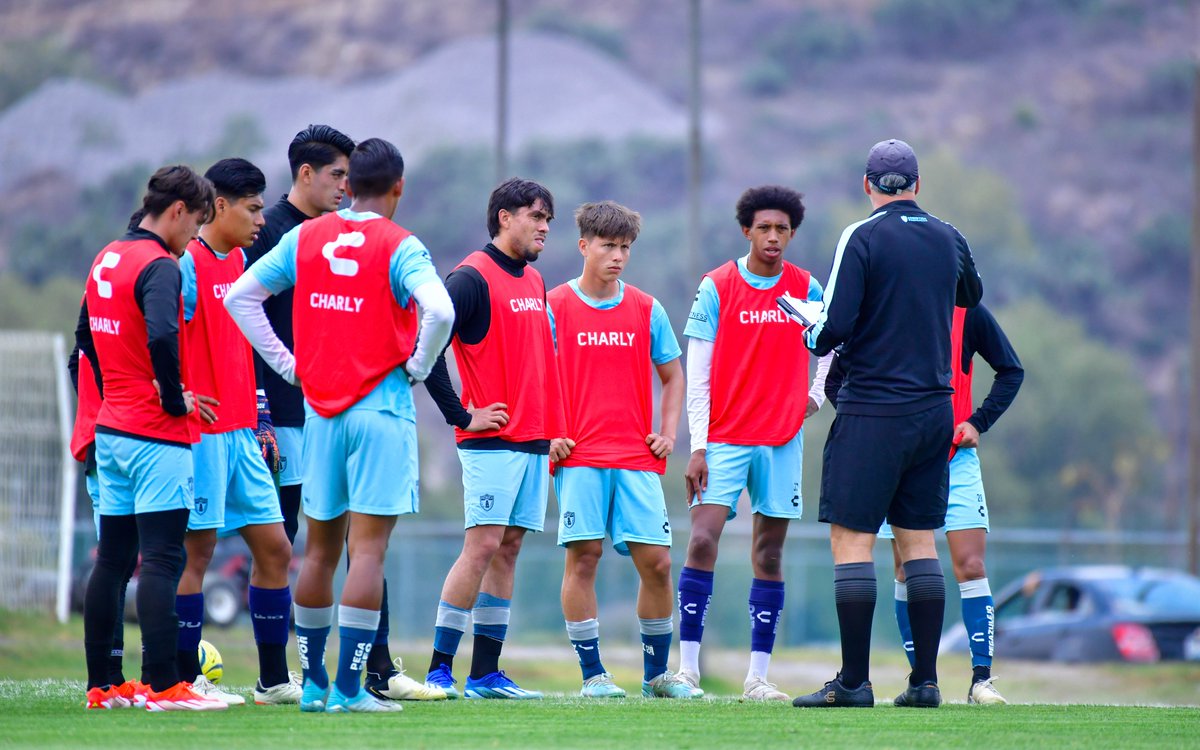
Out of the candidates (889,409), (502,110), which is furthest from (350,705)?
(502,110)

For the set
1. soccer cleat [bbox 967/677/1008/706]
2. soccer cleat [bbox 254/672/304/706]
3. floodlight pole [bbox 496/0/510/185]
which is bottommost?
soccer cleat [bbox 967/677/1008/706]

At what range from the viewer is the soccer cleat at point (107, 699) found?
23.4 ft

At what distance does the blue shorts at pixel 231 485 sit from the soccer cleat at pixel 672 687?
7.88 ft

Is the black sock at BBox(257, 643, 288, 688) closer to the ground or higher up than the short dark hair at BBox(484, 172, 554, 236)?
closer to the ground

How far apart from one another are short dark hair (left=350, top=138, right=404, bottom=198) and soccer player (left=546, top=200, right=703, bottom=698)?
2033 mm

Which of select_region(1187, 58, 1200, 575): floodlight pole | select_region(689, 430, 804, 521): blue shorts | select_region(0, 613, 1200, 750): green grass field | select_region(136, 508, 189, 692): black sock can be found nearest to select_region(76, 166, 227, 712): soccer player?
select_region(136, 508, 189, 692): black sock

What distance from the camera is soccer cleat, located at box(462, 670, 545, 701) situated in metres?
8.19

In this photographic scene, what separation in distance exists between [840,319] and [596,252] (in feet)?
6.05

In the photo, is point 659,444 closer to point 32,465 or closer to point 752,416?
point 752,416

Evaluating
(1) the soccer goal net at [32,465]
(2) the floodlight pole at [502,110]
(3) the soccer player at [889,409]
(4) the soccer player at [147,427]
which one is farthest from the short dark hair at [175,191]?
(2) the floodlight pole at [502,110]

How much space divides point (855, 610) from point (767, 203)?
2661 millimetres

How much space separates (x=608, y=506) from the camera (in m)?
8.71

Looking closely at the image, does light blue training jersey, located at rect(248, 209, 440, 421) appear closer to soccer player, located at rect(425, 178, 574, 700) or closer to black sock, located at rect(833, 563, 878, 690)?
soccer player, located at rect(425, 178, 574, 700)

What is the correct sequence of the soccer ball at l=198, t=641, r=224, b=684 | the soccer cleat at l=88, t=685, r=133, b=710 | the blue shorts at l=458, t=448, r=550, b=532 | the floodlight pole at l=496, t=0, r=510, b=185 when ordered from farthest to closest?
the floodlight pole at l=496, t=0, r=510, b=185, the soccer ball at l=198, t=641, r=224, b=684, the blue shorts at l=458, t=448, r=550, b=532, the soccer cleat at l=88, t=685, r=133, b=710
